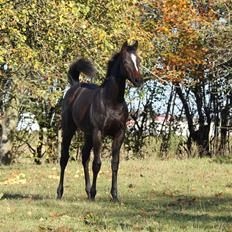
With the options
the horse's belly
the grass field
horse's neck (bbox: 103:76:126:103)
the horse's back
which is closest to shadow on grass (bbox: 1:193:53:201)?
the grass field

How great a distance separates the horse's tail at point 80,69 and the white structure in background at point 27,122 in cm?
1020

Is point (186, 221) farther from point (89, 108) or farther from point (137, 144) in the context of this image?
point (137, 144)

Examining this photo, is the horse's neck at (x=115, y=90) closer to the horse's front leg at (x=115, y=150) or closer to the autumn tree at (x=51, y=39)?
the horse's front leg at (x=115, y=150)

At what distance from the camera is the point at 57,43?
13.9 metres

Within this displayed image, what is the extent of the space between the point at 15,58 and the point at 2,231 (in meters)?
7.58

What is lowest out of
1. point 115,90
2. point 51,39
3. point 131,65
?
point 115,90

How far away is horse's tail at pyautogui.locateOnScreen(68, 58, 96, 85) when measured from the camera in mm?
11023

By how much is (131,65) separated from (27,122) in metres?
13.1

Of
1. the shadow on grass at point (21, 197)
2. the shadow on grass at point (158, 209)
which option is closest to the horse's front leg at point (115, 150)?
the shadow on grass at point (158, 209)

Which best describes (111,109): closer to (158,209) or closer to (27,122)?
(158,209)

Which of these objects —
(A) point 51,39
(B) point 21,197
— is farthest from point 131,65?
(A) point 51,39

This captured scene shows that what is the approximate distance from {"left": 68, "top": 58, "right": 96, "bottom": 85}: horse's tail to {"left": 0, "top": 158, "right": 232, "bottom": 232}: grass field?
2.52m

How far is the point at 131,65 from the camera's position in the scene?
896 cm

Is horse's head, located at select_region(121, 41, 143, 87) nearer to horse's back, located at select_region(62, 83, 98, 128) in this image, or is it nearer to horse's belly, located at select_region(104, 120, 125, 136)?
horse's belly, located at select_region(104, 120, 125, 136)
